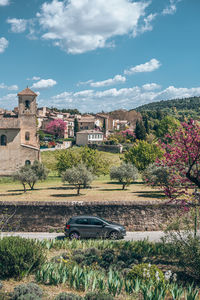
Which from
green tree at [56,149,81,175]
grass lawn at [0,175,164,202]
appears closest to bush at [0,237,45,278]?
grass lawn at [0,175,164,202]

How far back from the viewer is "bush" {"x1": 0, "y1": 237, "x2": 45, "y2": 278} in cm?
932

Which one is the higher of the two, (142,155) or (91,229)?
(142,155)

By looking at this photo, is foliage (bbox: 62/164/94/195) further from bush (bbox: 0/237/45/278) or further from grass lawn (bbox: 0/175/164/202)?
bush (bbox: 0/237/45/278)

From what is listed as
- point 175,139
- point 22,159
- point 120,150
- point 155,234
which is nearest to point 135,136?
point 120,150

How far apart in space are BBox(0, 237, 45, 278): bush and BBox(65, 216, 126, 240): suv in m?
6.70

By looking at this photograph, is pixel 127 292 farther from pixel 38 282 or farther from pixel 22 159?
pixel 22 159

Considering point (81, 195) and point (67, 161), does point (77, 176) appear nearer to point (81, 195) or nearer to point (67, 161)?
point (81, 195)

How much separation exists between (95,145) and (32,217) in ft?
206

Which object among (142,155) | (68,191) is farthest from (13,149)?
(142,155)

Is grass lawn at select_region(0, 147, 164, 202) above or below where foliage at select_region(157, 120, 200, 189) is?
below

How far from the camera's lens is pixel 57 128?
9944 cm

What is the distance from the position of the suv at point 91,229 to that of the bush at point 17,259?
6.70 metres

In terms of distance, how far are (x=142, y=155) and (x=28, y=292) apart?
36.6 m

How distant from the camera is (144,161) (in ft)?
141
